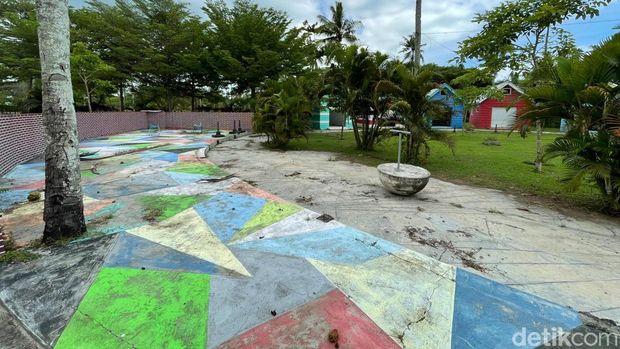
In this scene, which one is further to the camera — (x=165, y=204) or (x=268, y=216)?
(x=165, y=204)

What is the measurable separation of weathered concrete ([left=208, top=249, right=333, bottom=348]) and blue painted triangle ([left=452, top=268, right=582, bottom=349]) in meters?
0.99

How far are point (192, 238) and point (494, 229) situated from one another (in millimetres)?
3645

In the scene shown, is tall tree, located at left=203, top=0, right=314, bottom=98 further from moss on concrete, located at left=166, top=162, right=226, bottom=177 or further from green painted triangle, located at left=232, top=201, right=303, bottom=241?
green painted triangle, located at left=232, top=201, right=303, bottom=241

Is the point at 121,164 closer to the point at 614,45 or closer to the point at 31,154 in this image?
the point at 31,154

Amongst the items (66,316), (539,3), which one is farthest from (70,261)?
(539,3)

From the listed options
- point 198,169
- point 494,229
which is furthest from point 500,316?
point 198,169

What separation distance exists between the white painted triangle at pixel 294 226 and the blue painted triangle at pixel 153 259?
1.79 feet

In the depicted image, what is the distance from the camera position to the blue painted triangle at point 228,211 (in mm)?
3463

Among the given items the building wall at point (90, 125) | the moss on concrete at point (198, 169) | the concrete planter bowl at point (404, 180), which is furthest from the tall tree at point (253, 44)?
the concrete planter bowl at point (404, 180)

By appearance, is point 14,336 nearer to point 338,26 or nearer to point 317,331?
point 317,331

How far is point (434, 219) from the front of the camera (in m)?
4.02

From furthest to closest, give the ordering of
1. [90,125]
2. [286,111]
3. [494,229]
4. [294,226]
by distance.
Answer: [90,125] < [286,111] < [494,229] < [294,226]

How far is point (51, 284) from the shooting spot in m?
2.33

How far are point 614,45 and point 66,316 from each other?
6500mm
